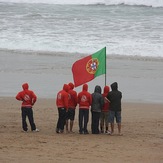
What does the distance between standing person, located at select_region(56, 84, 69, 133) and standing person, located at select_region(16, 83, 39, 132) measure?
0.57m

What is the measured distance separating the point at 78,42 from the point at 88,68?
558 inches

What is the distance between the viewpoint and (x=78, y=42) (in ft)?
93.9

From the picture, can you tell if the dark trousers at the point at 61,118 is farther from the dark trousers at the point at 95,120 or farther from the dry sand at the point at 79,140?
the dark trousers at the point at 95,120

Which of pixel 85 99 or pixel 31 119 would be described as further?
pixel 31 119

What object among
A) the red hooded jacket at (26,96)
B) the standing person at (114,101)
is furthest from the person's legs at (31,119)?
the standing person at (114,101)

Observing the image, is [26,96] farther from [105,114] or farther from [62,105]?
[105,114]

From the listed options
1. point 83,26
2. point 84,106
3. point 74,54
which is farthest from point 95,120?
point 83,26

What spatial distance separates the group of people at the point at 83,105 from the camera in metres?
14.0

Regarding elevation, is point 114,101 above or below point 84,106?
above

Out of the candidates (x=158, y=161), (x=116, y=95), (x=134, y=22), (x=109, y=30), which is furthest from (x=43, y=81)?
(x=134, y=22)

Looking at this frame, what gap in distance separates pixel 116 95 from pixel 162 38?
1622 cm

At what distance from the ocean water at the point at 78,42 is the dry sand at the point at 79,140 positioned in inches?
74.0

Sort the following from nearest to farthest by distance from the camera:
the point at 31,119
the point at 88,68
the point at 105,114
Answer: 1. the point at 31,119
2. the point at 105,114
3. the point at 88,68

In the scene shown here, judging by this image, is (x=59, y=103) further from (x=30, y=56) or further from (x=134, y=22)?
(x=134, y=22)
